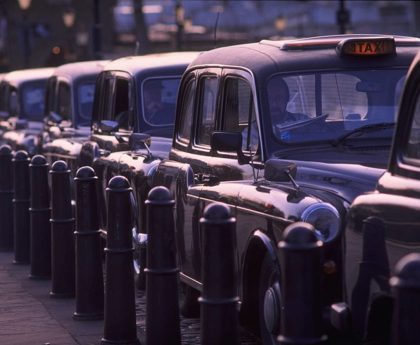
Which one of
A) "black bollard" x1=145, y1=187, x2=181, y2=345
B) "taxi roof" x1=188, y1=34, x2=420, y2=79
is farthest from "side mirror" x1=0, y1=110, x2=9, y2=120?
"black bollard" x1=145, y1=187, x2=181, y2=345

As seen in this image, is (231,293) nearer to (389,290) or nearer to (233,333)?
(233,333)

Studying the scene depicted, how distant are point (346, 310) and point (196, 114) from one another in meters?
3.75

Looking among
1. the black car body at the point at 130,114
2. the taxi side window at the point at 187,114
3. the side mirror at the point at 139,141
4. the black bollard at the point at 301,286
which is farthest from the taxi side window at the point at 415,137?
the black car body at the point at 130,114

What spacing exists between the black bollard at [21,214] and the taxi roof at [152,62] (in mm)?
1342

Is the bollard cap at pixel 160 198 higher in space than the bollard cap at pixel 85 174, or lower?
higher

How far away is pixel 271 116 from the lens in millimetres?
8523

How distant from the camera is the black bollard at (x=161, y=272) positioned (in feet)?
25.1

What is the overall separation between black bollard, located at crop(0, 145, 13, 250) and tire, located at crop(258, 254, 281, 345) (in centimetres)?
697

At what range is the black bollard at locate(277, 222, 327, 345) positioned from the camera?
204 inches

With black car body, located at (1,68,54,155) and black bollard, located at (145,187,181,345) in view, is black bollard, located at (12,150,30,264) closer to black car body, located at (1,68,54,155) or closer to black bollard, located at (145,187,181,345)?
black bollard, located at (145,187,181,345)

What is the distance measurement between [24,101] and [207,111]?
13002 mm

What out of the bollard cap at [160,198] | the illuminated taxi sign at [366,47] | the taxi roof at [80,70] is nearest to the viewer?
the bollard cap at [160,198]

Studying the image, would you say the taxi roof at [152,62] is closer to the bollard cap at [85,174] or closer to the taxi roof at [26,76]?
the bollard cap at [85,174]

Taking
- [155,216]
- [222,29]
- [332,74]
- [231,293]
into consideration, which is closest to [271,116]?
[332,74]
